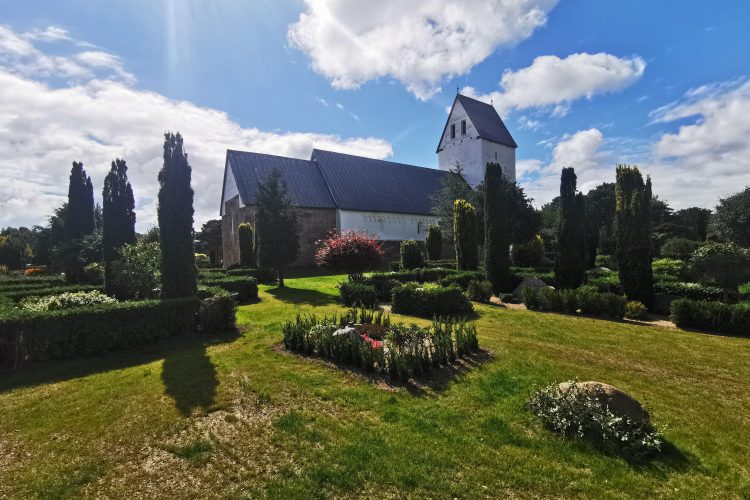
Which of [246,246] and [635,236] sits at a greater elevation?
[246,246]

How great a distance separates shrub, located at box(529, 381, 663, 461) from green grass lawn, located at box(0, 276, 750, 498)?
16 centimetres

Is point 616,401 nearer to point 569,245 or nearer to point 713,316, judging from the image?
point 713,316

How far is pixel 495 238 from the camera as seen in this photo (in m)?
15.2

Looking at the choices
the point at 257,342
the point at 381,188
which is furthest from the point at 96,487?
the point at 381,188

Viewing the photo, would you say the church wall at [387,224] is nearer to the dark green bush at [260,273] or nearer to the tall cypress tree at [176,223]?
the dark green bush at [260,273]

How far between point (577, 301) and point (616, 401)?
8.09 metres

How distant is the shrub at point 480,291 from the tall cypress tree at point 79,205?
24717 millimetres

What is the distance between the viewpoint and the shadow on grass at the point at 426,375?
5602 mm

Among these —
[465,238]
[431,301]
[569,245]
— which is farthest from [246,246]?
[569,245]

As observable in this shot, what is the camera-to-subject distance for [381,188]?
3309 centimetres

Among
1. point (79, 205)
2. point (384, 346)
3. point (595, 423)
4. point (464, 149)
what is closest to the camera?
point (595, 423)

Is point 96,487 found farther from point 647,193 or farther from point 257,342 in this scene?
point 647,193

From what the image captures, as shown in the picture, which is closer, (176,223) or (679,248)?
(176,223)

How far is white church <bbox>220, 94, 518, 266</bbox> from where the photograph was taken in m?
28.1
